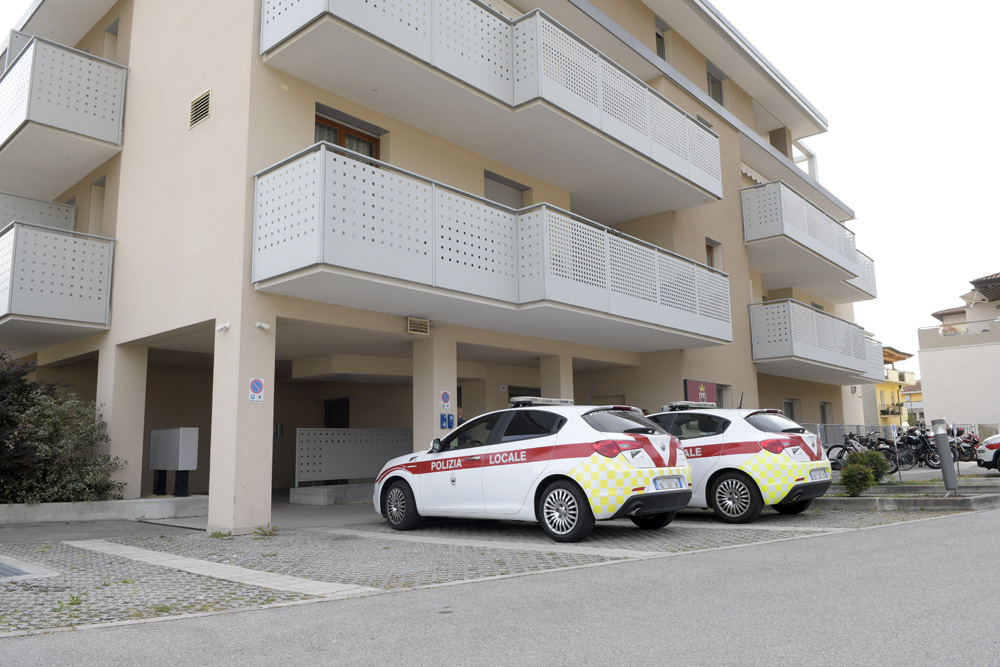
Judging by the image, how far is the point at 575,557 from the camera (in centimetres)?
813

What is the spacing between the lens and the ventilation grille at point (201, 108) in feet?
41.4

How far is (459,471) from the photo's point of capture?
10375mm

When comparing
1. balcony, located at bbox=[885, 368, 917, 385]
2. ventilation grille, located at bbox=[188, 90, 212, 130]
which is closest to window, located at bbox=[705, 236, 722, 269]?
ventilation grille, located at bbox=[188, 90, 212, 130]

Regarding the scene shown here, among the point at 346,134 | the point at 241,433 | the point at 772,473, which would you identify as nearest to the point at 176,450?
the point at 241,433

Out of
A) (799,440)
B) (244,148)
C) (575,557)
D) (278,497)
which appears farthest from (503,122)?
(278,497)

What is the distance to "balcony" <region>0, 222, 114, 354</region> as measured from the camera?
13.1 meters

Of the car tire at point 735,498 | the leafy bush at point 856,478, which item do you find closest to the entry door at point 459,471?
the car tire at point 735,498

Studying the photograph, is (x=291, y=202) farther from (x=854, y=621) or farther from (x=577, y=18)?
(x=577, y=18)

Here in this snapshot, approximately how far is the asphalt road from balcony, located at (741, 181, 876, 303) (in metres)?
16.1

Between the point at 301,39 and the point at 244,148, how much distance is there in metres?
1.80

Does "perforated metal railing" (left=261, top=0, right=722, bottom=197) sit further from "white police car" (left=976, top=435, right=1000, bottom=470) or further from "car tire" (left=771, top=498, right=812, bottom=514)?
"white police car" (left=976, top=435, right=1000, bottom=470)

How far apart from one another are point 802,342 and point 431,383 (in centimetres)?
1262

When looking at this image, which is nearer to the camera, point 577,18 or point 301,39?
point 301,39

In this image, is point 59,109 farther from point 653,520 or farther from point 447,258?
point 653,520
